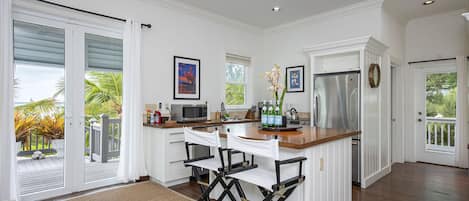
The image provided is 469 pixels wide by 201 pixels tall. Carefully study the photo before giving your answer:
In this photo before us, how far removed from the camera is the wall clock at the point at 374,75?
12.3 feet

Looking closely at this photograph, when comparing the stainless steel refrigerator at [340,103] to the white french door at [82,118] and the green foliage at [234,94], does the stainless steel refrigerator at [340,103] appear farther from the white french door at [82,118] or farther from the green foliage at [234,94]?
the white french door at [82,118]

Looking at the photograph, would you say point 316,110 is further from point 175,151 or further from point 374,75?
point 175,151

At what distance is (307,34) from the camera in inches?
199

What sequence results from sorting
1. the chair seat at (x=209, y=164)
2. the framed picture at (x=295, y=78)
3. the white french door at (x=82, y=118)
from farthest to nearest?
the framed picture at (x=295, y=78) → the white french door at (x=82, y=118) → the chair seat at (x=209, y=164)

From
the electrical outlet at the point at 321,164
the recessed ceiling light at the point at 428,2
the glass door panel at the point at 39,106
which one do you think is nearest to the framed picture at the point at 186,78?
the glass door panel at the point at 39,106

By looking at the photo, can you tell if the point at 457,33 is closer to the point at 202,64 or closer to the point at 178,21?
the point at 202,64

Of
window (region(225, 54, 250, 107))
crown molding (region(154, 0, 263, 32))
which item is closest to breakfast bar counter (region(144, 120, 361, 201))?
window (region(225, 54, 250, 107))

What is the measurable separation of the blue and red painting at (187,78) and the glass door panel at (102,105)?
950mm

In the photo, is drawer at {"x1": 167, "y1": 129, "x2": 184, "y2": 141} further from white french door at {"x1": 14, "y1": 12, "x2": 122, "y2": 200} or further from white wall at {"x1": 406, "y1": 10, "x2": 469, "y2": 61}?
white wall at {"x1": 406, "y1": 10, "x2": 469, "y2": 61}

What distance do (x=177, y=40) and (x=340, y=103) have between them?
9.07 feet

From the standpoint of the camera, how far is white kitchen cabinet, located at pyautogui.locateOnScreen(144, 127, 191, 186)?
11.6 feet

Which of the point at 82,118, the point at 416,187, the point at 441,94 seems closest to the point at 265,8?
the point at 82,118

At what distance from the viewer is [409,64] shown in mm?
5121

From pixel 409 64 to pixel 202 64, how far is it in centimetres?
408
